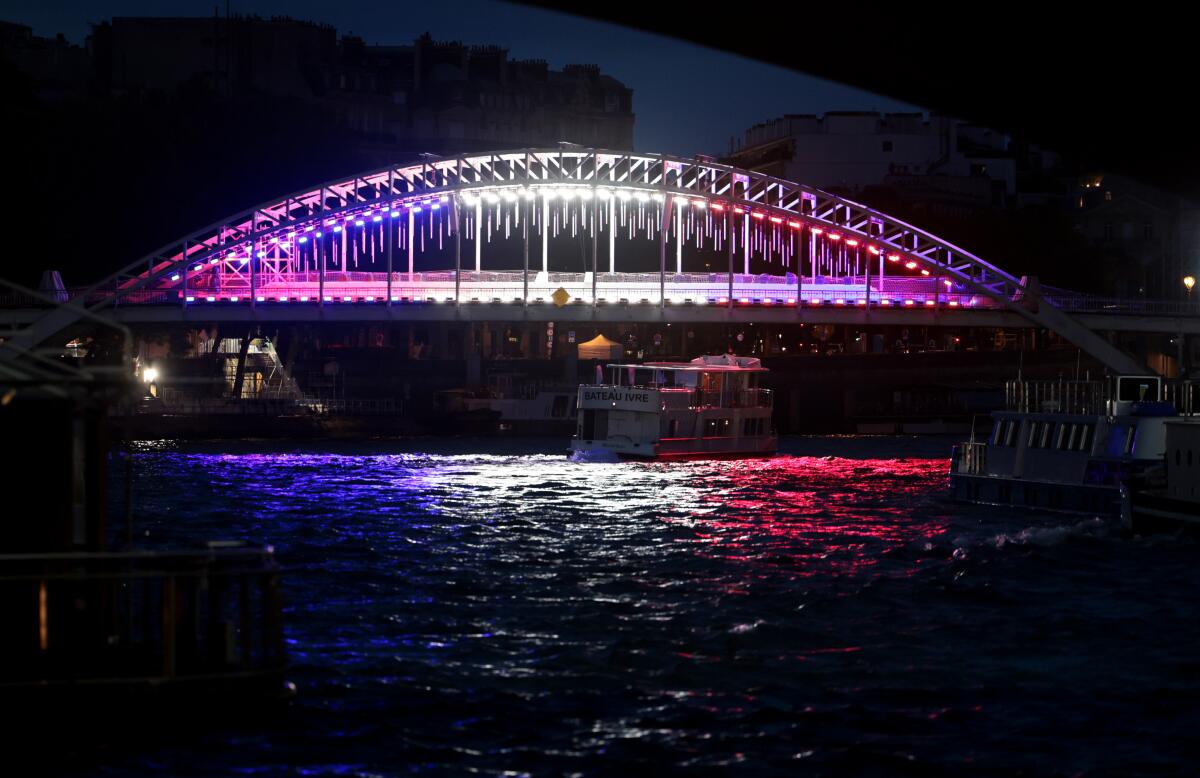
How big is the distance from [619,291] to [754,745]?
208 feet

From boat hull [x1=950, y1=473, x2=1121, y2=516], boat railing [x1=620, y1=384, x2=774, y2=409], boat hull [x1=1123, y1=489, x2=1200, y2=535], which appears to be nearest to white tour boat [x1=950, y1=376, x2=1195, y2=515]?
boat hull [x1=950, y1=473, x2=1121, y2=516]

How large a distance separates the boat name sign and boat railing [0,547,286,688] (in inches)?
1714

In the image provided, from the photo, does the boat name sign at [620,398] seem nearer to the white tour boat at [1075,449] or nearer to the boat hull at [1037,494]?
the white tour boat at [1075,449]

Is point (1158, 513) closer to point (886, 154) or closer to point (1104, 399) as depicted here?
point (1104, 399)

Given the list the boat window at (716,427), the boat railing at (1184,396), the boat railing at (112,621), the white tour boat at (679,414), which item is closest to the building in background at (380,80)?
the white tour boat at (679,414)

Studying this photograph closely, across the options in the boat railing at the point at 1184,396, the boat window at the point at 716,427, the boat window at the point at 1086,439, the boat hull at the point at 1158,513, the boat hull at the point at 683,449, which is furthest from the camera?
the boat window at the point at 716,427

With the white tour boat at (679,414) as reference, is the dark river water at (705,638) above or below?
below

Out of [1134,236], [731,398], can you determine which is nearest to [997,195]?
[1134,236]

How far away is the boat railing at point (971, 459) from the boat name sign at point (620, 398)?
1687 cm

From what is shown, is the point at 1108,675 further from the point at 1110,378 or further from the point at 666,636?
the point at 1110,378

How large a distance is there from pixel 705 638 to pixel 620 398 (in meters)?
38.3

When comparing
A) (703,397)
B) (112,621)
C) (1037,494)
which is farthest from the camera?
(703,397)

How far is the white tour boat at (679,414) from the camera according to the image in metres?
62.3

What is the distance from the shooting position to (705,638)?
2452 centimetres
